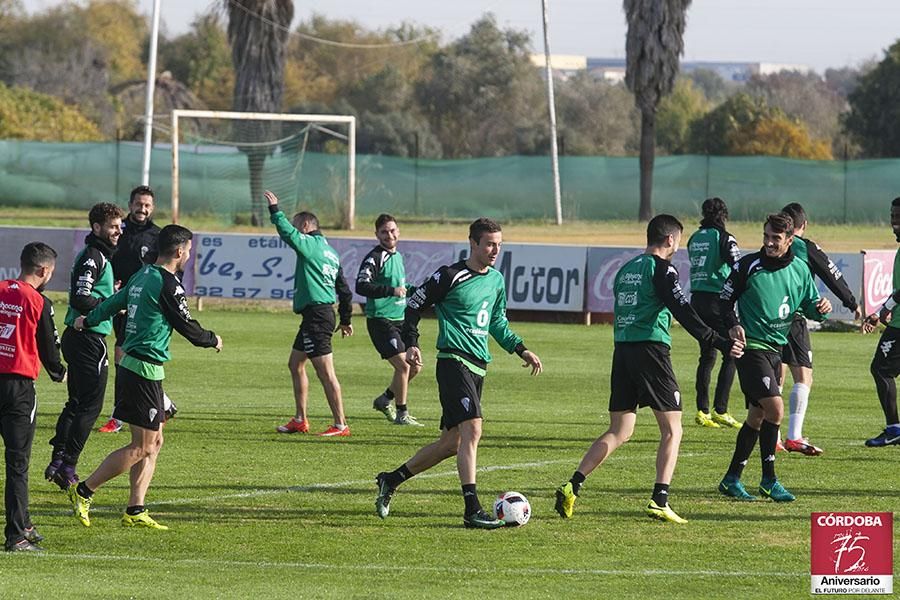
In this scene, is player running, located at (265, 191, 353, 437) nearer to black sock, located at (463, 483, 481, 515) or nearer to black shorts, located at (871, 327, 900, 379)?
black sock, located at (463, 483, 481, 515)

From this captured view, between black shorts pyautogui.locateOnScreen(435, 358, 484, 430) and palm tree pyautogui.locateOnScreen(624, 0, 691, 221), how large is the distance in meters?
40.4

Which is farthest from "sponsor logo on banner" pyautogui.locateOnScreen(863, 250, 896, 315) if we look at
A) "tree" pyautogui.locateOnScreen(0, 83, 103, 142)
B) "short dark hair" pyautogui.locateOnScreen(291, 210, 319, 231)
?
"tree" pyautogui.locateOnScreen(0, 83, 103, 142)

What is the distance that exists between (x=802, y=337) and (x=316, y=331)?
4428 mm

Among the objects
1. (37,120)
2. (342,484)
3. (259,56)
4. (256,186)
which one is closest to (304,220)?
(342,484)

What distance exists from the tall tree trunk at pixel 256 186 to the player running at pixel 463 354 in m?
33.3

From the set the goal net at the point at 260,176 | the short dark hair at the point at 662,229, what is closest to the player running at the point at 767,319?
the short dark hair at the point at 662,229

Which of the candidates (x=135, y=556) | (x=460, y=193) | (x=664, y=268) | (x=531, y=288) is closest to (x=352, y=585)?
(x=135, y=556)

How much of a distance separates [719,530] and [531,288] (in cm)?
1698

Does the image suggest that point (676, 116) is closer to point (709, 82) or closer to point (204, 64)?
point (204, 64)

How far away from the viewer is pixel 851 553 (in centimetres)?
813

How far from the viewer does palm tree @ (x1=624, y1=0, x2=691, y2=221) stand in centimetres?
5034

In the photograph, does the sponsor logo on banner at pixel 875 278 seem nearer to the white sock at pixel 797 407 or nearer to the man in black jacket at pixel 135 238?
the white sock at pixel 797 407

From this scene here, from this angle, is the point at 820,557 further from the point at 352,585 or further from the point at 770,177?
the point at 770,177

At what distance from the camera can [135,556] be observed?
9500 millimetres
